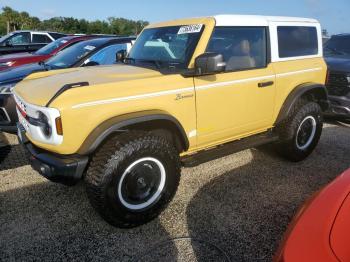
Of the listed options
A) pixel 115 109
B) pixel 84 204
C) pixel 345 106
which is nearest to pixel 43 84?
pixel 115 109

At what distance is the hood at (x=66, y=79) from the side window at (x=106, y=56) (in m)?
2.11

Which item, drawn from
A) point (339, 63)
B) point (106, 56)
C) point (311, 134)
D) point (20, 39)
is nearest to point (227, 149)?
point (311, 134)

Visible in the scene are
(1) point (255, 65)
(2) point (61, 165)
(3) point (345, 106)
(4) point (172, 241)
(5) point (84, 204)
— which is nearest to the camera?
(2) point (61, 165)

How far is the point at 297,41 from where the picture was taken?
438 centimetres

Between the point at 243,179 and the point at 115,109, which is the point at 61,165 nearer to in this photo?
the point at 115,109

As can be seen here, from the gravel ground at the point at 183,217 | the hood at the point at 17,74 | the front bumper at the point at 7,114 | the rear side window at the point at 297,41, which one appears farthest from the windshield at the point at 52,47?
the rear side window at the point at 297,41

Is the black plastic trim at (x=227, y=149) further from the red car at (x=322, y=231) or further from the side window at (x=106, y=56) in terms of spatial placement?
the side window at (x=106, y=56)

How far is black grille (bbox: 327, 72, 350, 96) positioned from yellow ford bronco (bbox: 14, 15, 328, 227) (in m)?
2.22

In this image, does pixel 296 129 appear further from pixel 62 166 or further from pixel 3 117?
pixel 3 117

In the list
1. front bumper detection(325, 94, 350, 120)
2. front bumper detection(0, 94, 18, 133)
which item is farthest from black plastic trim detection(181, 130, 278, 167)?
front bumper detection(325, 94, 350, 120)

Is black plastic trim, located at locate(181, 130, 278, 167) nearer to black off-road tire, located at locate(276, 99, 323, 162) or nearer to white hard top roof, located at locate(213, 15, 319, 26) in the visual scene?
black off-road tire, located at locate(276, 99, 323, 162)

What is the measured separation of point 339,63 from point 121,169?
563cm

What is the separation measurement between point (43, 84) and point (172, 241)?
1.86 metres

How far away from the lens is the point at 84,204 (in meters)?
3.51
